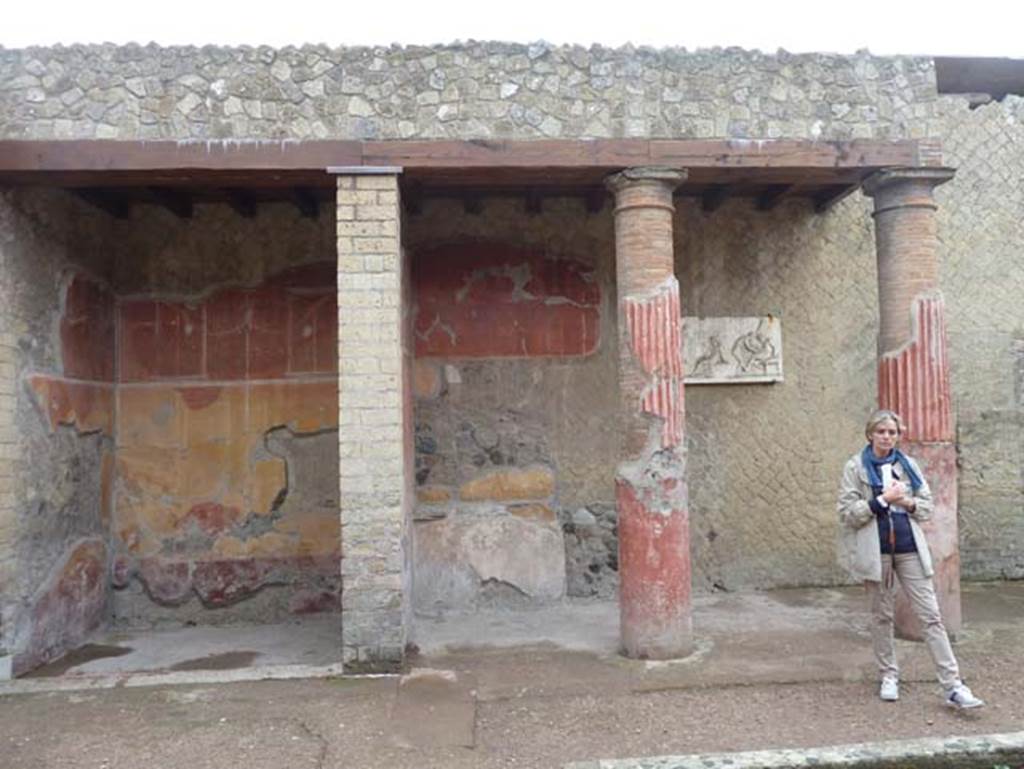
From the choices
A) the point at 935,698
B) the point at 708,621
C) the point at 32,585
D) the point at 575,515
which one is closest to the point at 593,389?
the point at 575,515

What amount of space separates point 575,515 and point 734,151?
323 centimetres

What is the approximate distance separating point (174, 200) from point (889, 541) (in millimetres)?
5519

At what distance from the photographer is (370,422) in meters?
5.36

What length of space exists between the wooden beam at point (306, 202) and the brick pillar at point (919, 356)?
4.08 meters

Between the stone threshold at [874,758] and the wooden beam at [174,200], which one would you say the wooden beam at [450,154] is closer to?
the wooden beam at [174,200]

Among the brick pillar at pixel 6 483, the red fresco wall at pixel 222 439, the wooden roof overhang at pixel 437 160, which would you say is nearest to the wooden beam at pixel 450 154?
the wooden roof overhang at pixel 437 160

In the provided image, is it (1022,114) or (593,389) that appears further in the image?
(1022,114)

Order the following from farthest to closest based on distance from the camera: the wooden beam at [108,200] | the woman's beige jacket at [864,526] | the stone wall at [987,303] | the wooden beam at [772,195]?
the stone wall at [987,303] < the wooden beam at [772,195] < the wooden beam at [108,200] < the woman's beige jacket at [864,526]

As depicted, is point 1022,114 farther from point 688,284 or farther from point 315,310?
point 315,310

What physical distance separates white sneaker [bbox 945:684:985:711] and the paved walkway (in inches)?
2.4

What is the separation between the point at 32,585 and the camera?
552 centimetres

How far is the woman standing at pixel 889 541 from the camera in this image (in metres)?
4.47

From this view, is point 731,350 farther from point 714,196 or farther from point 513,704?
point 513,704

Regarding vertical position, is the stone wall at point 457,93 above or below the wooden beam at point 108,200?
above
